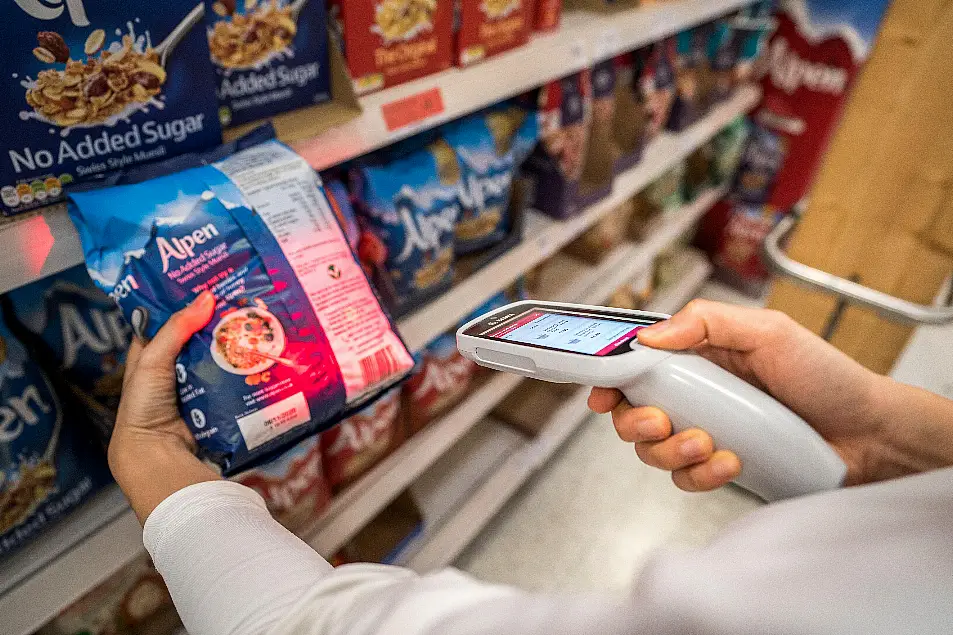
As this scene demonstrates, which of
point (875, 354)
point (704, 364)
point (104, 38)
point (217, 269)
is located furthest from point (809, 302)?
point (104, 38)

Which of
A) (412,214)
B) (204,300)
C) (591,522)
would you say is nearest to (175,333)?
(204,300)

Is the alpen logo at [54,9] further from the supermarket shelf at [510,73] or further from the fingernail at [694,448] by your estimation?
the fingernail at [694,448]

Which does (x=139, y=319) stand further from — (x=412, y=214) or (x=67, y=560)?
(x=412, y=214)

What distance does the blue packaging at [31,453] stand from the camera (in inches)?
29.0

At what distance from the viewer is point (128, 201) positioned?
0.67 m

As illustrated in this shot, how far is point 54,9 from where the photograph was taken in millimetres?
582

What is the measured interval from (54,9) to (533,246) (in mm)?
1047

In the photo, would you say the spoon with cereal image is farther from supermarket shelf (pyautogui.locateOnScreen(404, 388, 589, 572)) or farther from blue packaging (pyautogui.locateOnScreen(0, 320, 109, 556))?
supermarket shelf (pyautogui.locateOnScreen(404, 388, 589, 572))

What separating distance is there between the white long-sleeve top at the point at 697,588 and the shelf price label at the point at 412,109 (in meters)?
0.66

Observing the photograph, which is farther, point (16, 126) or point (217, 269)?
point (217, 269)

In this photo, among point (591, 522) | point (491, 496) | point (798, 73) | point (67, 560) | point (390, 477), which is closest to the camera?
point (67, 560)

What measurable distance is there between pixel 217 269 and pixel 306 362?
0.16 metres

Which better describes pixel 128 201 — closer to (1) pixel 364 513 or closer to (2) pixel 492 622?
(2) pixel 492 622

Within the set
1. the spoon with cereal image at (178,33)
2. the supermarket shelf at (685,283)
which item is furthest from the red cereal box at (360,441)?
the supermarket shelf at (685,283)
